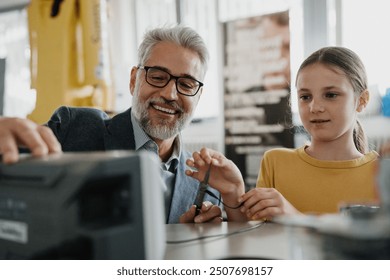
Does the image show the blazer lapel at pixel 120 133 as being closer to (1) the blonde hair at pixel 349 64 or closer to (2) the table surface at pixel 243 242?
(2) the table surface at pixel 243 242

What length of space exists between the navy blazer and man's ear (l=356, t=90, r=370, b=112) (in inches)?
14.0

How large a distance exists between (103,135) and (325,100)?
471 mm

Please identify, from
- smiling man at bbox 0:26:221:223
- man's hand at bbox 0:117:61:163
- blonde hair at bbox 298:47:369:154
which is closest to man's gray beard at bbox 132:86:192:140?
smiling man at bbox 0:26:221:223

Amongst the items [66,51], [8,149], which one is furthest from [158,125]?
[8,149]

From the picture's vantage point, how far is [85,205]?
16.3 inches

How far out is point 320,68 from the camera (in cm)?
81

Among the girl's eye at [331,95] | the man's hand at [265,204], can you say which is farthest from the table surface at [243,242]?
the girl's eye at [331,95]

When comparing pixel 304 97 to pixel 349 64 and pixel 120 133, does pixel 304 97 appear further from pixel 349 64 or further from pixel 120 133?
pixel 120 133

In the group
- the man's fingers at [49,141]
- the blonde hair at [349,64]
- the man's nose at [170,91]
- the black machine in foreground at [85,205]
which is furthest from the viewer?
the man's nose at [170,91]

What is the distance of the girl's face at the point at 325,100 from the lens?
31.0 inches

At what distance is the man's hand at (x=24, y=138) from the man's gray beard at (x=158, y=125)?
0.42 m

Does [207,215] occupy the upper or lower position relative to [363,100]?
lower

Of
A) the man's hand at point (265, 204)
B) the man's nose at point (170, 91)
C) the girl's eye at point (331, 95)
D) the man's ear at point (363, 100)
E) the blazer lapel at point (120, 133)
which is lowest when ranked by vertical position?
the man's hand at point (265, 204)
